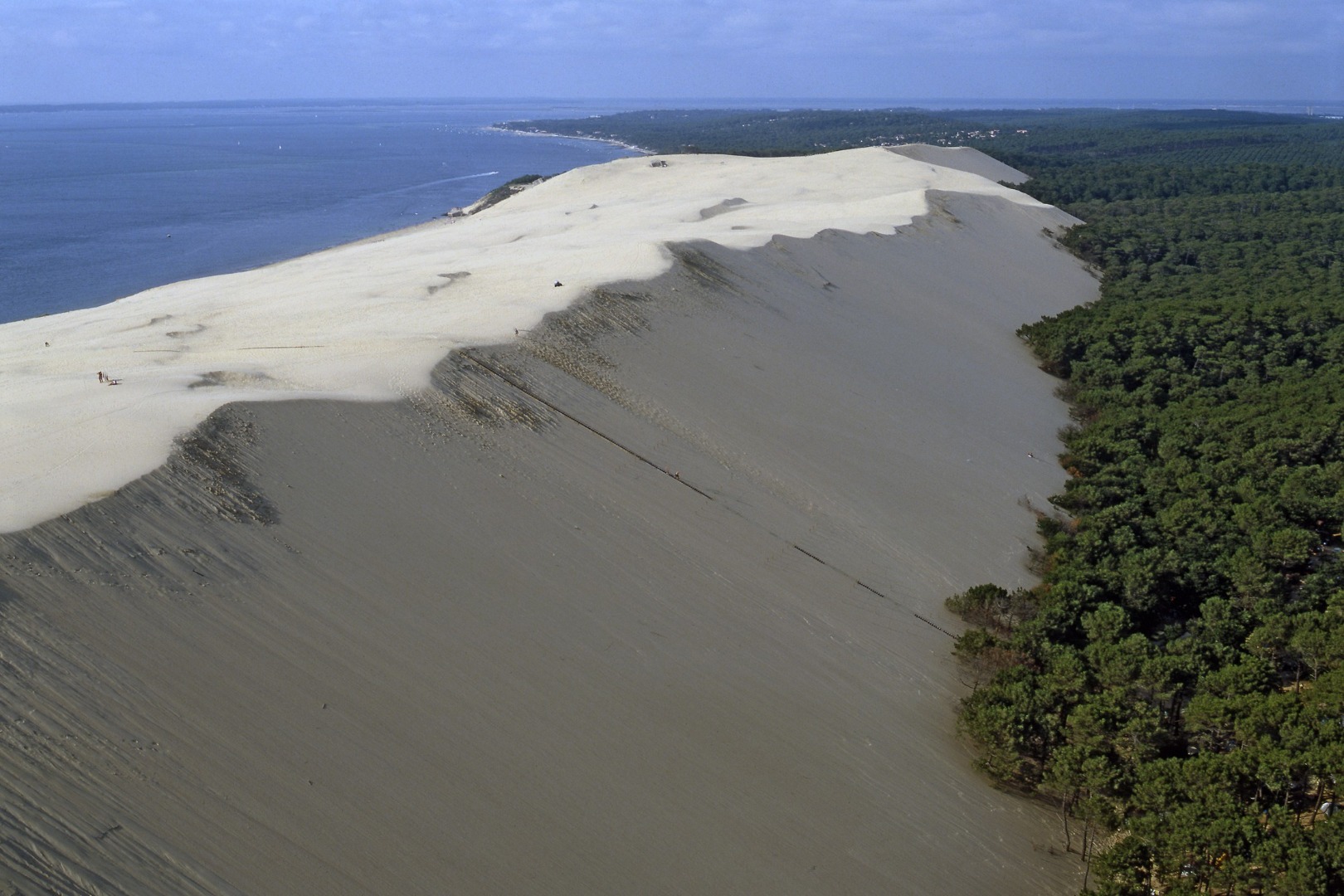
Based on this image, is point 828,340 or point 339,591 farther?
point 828,340

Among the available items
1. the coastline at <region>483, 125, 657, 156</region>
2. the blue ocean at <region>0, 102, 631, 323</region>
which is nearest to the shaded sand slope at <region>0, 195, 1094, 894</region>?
the blue ocean at <region>0, 102, 631, 323</region>

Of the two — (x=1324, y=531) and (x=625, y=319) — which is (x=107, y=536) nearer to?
(x=625, y=319)

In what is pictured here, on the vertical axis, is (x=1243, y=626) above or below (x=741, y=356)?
below

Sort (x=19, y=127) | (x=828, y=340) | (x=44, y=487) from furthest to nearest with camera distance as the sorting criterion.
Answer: (x=19, y=127)
(x=828, y=340)
(x=44, y=487)

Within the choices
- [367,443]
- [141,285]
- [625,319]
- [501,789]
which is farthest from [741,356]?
[141,285]

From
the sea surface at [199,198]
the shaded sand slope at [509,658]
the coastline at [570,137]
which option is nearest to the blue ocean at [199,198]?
the sea surface at [199,198]

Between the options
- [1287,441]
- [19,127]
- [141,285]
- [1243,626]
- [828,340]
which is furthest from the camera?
[19,127]

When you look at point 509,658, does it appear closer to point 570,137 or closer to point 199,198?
point 199,198
